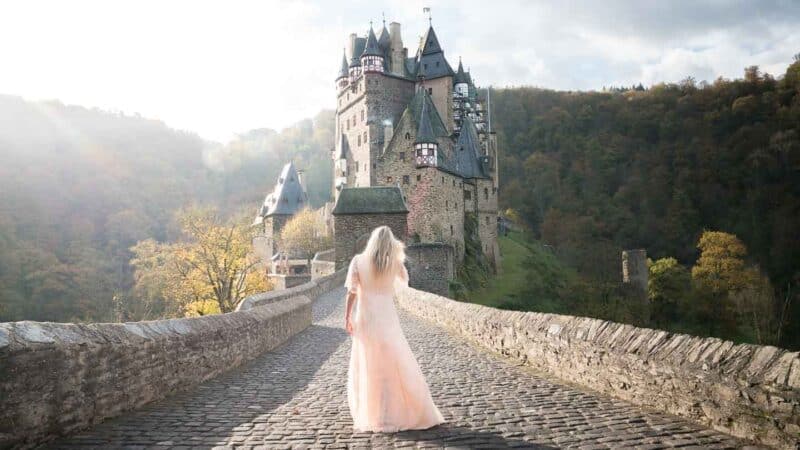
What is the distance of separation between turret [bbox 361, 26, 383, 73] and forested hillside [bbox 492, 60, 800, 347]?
2850 centimetres

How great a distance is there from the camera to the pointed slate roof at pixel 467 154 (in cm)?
4984

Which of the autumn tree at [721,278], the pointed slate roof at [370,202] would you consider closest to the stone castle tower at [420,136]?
the pointed slate roof at [370,202]

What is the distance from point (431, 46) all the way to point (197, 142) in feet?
168

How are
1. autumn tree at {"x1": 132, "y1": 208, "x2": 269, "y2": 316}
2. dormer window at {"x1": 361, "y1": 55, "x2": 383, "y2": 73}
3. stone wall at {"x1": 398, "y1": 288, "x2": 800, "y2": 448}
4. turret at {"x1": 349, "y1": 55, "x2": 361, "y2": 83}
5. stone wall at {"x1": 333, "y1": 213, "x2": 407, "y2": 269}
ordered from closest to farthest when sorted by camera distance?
1. stone wall at {"x1": 398, "y1": 288, "x2": 800, "y2": 448}
2. autumn tree at {"x1": 132, "y1": 208, "x2": 269, "y2": 316}
3. stone wall at {"x1": 333, "y1": 213, "x2": 407, "y2": 269}
4. dormer window at {"x1": 361, "y1": 55, "x2": 383, "y2": 73}
5. turret at {"x1": 349, "y1": 55, "x2": 361, "y2": 83}

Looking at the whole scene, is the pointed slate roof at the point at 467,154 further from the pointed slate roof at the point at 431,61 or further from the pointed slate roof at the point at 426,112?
the pointed slate roof at the point at 431,61

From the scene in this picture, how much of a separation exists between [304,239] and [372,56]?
18.4 metres

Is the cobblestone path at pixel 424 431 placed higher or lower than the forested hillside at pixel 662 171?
lower

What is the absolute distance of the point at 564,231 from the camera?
7544cm

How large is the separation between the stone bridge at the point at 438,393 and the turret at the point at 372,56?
159 feet

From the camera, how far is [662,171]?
8088 cm

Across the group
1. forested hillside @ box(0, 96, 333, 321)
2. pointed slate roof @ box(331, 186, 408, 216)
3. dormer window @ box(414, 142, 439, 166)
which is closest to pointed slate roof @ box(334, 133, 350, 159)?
forested hillside @ box(0, 96, 333, 321)

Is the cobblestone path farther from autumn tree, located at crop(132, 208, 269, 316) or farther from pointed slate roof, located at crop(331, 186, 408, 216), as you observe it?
pointed slate roof, located at crop(331, 186, 408, 216)

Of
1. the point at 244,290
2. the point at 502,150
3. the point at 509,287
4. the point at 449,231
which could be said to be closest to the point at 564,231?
the point at 502,150

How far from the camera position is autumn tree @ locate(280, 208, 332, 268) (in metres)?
49.6
